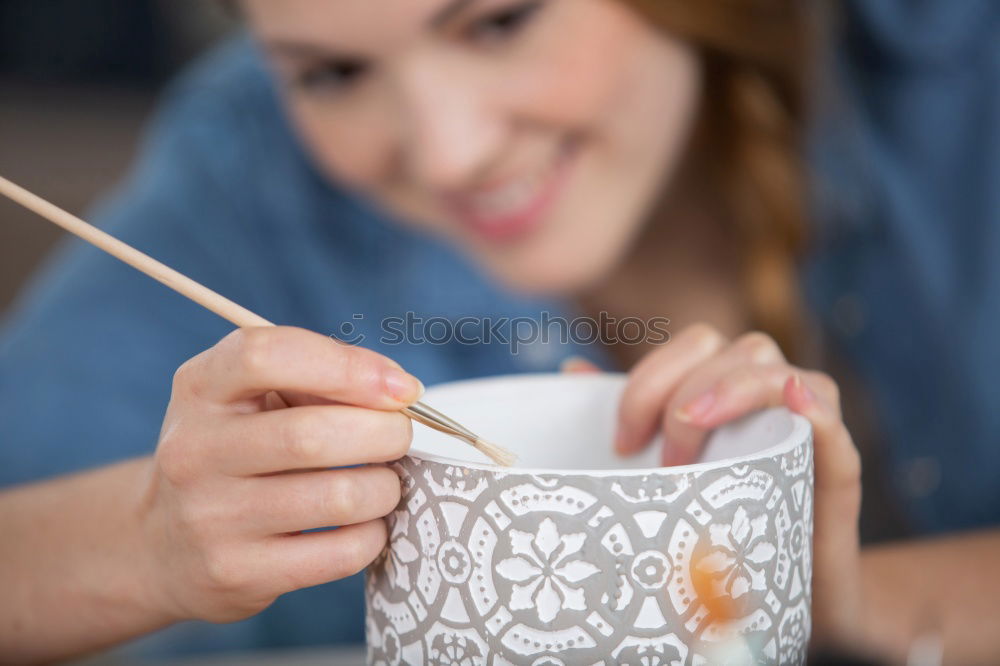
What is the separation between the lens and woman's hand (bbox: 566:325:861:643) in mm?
472

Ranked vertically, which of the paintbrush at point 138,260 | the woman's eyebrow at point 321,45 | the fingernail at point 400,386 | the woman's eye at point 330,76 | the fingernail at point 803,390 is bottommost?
the fingernail at point 803,390

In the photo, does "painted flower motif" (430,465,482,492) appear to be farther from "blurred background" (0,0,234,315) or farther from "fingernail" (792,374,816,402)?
"blurred background" (0,0,234,315)

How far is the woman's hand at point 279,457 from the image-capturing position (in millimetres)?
403

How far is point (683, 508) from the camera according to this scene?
0.39 metres

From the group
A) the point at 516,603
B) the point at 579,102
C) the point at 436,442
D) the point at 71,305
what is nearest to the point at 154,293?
the point at 71,305

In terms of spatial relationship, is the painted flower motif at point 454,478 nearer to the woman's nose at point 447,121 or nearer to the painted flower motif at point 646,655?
the painted flower motif at point 646,655

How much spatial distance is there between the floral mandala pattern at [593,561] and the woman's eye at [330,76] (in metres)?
0.54

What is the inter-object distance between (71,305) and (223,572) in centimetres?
71

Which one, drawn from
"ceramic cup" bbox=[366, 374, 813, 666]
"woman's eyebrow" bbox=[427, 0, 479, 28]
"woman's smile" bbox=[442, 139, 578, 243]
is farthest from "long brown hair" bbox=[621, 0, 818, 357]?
"ceramic cup" bbox=[366, 374, 813, 666]

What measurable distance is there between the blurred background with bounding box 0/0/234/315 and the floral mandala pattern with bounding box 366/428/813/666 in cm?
190

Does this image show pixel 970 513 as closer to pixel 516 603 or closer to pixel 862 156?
pixel 862 156

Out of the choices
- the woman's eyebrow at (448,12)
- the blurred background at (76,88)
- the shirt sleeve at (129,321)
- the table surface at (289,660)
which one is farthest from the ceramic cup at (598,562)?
the blurred background at (76,88)

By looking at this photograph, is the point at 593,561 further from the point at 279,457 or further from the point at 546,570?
the point at 279,457

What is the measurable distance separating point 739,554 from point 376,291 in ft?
2.90
